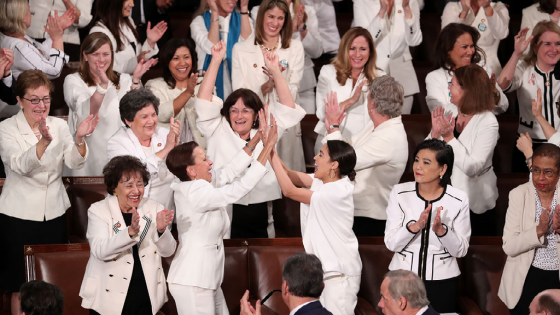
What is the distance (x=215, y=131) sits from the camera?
455cm

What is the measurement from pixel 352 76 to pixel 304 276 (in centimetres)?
236

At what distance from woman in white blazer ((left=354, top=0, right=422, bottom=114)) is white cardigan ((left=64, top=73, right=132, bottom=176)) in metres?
2.04

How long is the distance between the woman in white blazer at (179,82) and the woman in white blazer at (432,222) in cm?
186

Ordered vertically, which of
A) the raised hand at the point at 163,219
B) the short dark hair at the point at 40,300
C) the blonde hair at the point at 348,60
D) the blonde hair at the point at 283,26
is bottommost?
the short dark hair at the point at 40,300

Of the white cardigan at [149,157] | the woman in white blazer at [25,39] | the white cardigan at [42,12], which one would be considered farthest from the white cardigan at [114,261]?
the white cardigan at [42,12]

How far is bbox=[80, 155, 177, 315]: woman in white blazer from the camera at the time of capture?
3639 millimetres

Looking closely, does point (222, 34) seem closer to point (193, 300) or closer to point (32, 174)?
point (32, 174)

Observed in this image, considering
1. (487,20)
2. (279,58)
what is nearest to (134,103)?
(279,58)

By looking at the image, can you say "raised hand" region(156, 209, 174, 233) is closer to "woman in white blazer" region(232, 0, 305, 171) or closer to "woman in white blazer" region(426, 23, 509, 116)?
"woman in white blazer" region(232, 0, 305, 171)

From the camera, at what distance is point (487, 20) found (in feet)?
19.8

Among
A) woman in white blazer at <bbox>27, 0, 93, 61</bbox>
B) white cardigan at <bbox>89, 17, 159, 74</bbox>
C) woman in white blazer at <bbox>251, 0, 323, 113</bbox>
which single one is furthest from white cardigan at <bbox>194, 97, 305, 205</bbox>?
woman in white blazer at <bbox>27, 0, 93, 61</bbox>

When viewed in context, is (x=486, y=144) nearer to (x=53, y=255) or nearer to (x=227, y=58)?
(x=227, y=58)

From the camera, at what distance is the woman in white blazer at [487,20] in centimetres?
598

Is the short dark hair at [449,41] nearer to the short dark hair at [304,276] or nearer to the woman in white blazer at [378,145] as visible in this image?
the woman in white blazer at [378,145]
